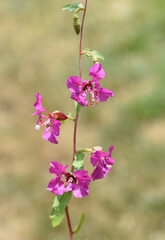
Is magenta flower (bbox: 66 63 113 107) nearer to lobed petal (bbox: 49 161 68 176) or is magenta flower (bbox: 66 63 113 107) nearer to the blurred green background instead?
lobed petal (bbox: 49 161 68 176)

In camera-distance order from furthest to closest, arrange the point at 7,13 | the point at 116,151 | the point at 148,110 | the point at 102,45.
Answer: the point at 7,13, the point at 102,45, the point at 148,110, the point at 116,151

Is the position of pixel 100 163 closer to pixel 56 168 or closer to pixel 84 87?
pixel 56 168

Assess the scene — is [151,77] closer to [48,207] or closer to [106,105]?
[106,105]

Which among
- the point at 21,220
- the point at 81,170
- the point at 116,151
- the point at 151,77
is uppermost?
the point at 81,170

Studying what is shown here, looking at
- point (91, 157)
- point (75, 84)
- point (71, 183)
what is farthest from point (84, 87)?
point (71, 183)

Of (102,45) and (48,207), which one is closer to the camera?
(48,207)

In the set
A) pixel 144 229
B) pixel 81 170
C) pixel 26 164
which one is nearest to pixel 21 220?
pixel 26 164

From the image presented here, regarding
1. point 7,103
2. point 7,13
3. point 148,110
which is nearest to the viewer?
point 148,110

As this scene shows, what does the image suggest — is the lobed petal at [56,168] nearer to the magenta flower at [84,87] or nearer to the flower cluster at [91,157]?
the flower cluster at [91,157]

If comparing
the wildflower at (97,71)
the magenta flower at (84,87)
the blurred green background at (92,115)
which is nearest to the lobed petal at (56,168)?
the magenta flower at (84,87)
